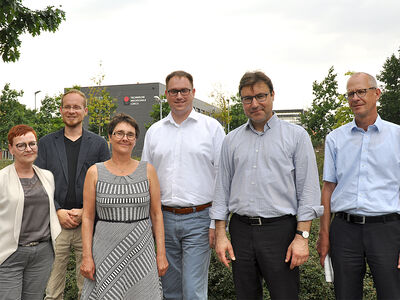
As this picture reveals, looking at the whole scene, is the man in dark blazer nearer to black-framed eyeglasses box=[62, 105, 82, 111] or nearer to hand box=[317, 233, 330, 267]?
black-framed eyeglasses box=[62, 105, 82, 111]

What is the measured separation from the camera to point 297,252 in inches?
128

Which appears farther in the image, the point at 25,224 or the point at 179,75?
the point at 179,75

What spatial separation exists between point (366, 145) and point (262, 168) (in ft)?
3.15

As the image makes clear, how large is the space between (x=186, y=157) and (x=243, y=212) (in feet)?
3.35

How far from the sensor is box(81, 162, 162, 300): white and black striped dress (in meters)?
3.56

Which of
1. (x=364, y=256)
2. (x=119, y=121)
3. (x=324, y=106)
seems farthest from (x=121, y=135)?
(x=324, y=106)

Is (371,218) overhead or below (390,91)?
below

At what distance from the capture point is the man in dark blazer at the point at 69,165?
169 inches

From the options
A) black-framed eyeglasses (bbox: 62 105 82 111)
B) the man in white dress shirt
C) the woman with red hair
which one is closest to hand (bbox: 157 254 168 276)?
the man in white dress shirt

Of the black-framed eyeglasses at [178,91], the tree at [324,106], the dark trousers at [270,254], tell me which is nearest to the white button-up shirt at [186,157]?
the black-framed eyeglasses at [178,91]

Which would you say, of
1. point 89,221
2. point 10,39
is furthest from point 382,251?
point 10,39

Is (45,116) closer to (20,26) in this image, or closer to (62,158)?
(20,26)

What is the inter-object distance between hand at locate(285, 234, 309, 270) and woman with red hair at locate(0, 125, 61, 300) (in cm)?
215

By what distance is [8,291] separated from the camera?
3.62 metres
